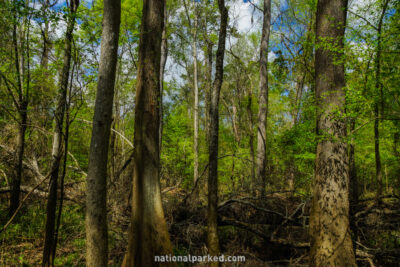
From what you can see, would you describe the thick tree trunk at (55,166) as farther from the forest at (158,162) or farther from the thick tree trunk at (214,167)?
the thick tree trunk at (214,167)

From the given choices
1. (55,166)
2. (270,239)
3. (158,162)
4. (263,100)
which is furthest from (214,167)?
(263,100)

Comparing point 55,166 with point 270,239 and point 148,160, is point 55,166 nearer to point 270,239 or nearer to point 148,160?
point 148,160

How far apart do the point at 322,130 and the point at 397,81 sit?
8.57ft

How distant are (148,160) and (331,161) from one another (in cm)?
373

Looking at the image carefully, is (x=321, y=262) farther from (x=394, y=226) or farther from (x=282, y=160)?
(x=282, y=160)

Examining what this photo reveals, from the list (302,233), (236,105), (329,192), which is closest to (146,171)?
(329,192)

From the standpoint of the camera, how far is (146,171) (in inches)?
170

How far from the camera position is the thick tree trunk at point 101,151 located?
3.81m

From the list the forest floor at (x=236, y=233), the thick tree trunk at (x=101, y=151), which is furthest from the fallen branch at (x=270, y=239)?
the thick tree trunk at (x=101, y=151)

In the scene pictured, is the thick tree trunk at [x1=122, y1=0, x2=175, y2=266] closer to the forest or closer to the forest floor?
the forest

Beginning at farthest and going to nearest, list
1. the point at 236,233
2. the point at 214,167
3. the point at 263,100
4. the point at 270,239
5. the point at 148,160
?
1. the point at 263,100
2. the point at 236,233
3. the point at 270,239
4. the point at 214,167
5. the point at 148,160

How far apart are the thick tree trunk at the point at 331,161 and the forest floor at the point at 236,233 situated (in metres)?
1.37

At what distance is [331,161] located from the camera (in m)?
4.46

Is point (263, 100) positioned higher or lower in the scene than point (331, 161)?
higher
